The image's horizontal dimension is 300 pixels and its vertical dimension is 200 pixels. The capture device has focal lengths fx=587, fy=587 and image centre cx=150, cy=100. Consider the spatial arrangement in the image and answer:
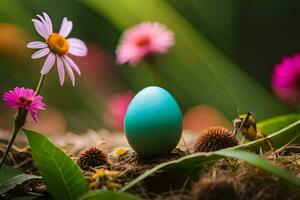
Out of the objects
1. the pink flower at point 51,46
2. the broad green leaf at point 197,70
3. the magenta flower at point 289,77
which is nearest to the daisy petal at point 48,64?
the pink flower at point 51,46

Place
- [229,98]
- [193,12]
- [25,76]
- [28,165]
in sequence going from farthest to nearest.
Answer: [193,12] < [25,76] < [229,98] < [28,165]

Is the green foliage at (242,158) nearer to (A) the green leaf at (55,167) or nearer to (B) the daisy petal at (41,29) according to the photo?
(A) the green leaf at (55,167)

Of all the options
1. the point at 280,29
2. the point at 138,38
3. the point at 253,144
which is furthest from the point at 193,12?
the point at 253,144

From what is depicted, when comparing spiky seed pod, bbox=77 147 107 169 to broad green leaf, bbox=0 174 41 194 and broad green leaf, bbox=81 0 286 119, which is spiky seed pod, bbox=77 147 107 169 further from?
broad green leaf, bbox=81 0 286 119

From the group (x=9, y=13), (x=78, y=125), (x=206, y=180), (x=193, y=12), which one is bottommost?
(x=206, y=180)

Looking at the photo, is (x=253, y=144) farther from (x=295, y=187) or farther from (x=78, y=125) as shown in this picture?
(x=78, y=125)

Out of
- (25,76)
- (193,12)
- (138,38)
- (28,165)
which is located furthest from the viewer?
(193,12)

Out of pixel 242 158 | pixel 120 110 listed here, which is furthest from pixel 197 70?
pixel 242 158
